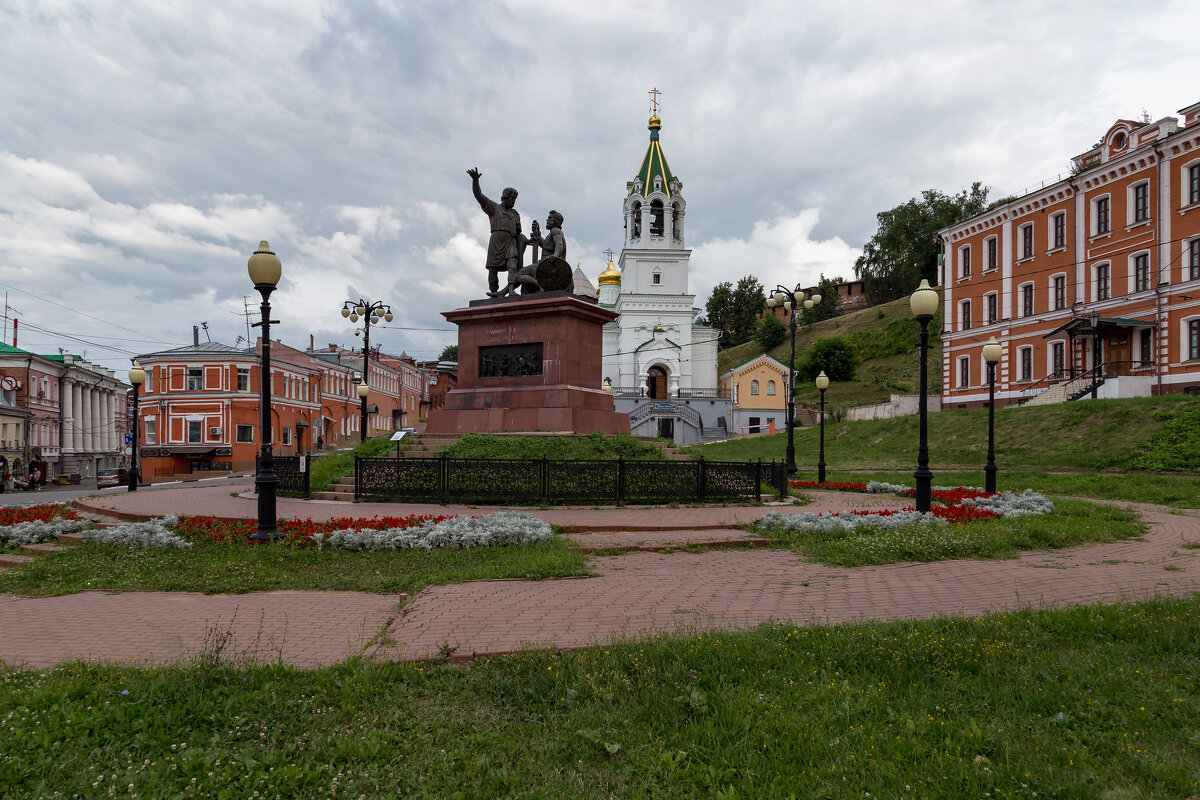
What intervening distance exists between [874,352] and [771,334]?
1566 cm

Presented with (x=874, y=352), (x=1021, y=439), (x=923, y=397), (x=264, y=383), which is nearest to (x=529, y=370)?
(x=264, y=383)

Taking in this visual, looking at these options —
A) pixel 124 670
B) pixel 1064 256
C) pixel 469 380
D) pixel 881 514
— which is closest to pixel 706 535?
pixel 881 514

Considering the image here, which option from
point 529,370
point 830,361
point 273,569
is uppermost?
point 830,361

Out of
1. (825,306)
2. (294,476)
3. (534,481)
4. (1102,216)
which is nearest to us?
(534,481)

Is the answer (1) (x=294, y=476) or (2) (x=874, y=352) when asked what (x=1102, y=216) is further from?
(2) (x=874, y=352)

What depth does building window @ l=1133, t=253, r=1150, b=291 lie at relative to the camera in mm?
31703

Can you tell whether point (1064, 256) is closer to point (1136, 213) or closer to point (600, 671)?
point (1136, 213)

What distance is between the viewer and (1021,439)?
1019 inches

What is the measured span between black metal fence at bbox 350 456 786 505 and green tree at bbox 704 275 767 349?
267 feet

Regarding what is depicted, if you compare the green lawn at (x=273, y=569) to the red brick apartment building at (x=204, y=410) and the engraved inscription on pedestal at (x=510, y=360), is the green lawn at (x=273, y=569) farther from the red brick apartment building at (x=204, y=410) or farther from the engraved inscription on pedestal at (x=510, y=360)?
the red brick apartment building at (x=204, y=410)

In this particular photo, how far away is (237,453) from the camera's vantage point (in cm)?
4969

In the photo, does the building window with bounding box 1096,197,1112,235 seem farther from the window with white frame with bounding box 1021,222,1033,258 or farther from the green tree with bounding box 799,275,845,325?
the green tree with bounding box 799,275,845,325

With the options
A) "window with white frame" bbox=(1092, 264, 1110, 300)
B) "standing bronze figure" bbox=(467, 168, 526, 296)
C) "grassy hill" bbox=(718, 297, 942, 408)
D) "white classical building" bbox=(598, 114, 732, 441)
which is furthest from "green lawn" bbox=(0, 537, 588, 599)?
"white classical building" bbox=(598, 114, 732, 441)

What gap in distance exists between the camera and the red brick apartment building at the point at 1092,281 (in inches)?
1180
